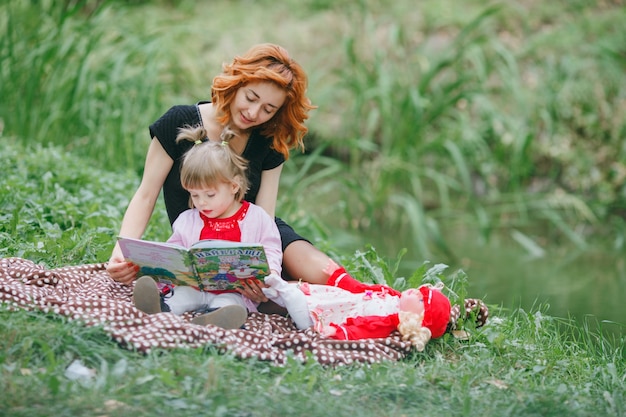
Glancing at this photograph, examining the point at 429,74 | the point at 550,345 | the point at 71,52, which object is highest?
the point at 71,52

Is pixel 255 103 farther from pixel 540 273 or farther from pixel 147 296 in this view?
pixel 540 273

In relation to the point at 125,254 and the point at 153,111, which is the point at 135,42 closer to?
the point at 153,111

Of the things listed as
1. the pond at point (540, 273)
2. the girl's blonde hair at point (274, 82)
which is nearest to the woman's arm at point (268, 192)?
the girl's blonde hair at point (274, 82)

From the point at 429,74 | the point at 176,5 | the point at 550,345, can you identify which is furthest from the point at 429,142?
the point at 176,5

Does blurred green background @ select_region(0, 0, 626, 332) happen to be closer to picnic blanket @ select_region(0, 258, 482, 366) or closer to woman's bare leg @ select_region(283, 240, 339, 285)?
picnic blanket @ select_region(0, 258, 482, 366)

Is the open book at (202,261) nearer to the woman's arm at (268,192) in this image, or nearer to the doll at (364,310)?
the doll at (364,310)

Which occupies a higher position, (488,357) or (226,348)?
(226,348)

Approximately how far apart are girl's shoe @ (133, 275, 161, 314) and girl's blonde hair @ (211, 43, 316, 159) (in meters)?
0.76

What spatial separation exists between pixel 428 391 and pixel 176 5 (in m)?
8.62

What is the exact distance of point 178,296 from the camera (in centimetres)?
303

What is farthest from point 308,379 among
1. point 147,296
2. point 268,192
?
point 268,192

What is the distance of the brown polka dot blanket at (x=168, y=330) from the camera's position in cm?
254

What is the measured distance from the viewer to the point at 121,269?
2961 millimetres

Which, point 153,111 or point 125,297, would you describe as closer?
point 125,297
